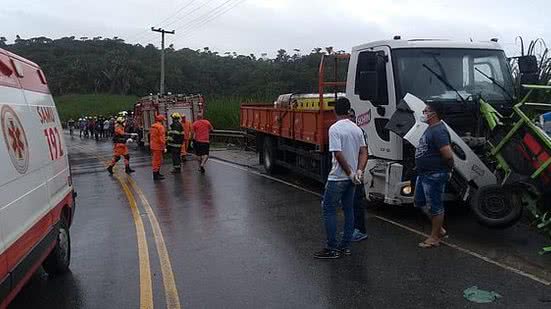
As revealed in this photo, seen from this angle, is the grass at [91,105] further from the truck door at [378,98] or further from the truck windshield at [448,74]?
the truck windshield at [448,74]

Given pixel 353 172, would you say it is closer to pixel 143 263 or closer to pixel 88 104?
pixel 143 263

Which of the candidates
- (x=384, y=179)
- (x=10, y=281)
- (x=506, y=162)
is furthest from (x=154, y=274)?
(x=506, y=162)

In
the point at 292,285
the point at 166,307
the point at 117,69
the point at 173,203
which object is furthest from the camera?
the point at 117,69

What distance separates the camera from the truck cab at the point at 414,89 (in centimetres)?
819

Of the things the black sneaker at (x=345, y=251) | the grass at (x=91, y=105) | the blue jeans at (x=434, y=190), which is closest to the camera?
the black sneaker at (x=345, y=251)

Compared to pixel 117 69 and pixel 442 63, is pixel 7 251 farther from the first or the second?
pixel 117 69

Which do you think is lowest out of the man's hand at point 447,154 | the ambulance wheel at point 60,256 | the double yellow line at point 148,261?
the double yellow line at point 148,261

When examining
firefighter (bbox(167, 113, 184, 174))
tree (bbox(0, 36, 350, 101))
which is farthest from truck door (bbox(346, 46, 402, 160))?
tree (bbox(0, 36, 350, 101))

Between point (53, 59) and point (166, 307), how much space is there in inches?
3660

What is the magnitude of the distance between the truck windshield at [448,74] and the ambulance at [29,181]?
4714 mm

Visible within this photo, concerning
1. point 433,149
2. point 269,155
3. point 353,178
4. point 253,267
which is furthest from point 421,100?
point 269,155

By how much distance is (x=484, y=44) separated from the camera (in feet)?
29.6

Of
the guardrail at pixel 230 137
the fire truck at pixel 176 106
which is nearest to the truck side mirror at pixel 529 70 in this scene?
the guardrail at pixel 230 137

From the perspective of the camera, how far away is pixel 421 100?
815 centimetres
